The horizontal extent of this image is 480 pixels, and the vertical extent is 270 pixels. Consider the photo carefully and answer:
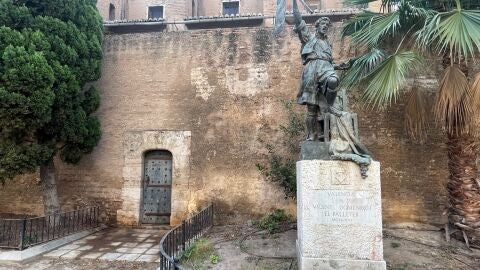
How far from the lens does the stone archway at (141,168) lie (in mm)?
8922

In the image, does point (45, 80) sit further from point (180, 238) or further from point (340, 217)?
point (340, 217)

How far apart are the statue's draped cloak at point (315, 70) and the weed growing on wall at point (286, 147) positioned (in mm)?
3214

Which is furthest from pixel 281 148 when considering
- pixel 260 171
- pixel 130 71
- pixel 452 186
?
pixel 130 71

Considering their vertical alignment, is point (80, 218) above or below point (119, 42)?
below

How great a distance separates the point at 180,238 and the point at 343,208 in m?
2.86

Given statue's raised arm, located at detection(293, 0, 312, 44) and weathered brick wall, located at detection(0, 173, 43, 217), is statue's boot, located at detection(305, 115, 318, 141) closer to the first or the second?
statue's raised arm, located at detection(293, 0, 312, 44)

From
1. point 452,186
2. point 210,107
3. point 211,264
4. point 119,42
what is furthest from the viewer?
point 119,42

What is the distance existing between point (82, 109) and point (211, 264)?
16.8 feet

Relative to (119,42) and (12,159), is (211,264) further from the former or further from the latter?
(119,42)

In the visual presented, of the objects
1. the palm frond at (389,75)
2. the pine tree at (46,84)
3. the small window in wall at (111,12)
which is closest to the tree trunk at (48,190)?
the pine tree at (46,84)

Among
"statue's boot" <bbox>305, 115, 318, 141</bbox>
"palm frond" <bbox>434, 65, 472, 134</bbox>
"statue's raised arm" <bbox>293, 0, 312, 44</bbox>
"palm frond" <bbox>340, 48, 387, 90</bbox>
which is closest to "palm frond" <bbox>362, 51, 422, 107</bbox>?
"palm frond" <bbox>340, 48, 387, 90</bbox>

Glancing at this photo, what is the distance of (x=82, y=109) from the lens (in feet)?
27.3

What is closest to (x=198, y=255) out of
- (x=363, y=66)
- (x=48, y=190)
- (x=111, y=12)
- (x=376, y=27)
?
(x=48, y=190)

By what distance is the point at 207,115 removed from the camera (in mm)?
9148
